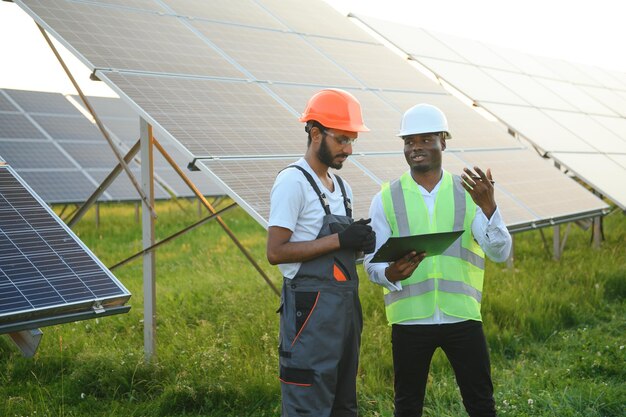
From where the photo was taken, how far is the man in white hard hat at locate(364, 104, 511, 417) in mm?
4270

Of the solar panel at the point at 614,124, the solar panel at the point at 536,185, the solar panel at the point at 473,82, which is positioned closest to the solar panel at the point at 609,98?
the solar panel at the point at 614,124

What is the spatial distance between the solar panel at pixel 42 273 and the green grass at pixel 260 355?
1.32m

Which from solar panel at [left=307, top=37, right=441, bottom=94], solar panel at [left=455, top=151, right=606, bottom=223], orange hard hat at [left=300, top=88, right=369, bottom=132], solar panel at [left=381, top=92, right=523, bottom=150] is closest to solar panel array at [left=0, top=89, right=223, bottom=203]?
solar panel at [left=307, top=37, right=441, bottom=94]

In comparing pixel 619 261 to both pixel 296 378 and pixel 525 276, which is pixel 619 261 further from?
pixel 296 378

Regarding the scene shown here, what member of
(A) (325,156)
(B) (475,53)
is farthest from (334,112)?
(B) (475,53)

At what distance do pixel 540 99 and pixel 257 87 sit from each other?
7.14 metres

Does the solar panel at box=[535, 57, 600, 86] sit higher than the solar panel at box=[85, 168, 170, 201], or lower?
higher

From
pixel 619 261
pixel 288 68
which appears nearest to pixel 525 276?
pixel 619 261

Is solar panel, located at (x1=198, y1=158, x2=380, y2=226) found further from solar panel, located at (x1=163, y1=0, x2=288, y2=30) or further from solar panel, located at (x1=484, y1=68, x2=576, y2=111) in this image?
solar panel, located at (x1=484, y1=68, x2=576, y2=111)

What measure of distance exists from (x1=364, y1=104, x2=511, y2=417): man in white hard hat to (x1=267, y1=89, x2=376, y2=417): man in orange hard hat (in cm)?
46

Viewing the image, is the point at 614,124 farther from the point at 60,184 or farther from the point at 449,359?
the point at 449,359

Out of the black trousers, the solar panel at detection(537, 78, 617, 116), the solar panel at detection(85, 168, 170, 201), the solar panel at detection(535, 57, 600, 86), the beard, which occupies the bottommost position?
the solar panel at detection(85, 168, 170, 201)

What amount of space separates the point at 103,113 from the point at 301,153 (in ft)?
48.0

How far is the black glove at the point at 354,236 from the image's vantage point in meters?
3.72
